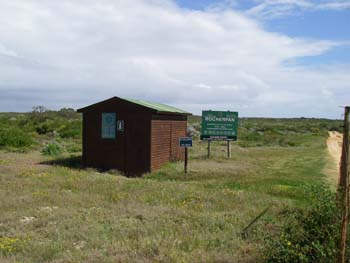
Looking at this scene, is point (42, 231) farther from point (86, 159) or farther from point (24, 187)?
point (86, 159)

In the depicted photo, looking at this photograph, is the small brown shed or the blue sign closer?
the blue sign

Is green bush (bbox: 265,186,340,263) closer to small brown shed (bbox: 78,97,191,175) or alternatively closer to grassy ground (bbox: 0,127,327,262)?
grassy ground (bbox: 0,127,327,262)

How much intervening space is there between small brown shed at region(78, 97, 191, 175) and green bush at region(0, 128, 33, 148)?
29.2 feet

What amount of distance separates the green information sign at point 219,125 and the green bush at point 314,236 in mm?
17670

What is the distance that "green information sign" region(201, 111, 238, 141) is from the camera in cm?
2448

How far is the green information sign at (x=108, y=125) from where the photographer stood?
66.2ft

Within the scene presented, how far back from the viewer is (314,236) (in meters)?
6.39

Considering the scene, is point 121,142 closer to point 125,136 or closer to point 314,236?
point 125,136

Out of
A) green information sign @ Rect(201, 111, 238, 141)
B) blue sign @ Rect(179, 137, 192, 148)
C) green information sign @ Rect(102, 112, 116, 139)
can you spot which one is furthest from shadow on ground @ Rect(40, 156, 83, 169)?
green information sign @ Rect(201, 111, 238, 141)

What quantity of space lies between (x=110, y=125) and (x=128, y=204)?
9.35m

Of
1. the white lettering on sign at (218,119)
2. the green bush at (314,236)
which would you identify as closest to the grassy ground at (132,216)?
the green bush at (314,236)

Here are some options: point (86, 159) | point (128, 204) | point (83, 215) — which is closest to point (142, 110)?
point (86, 159)

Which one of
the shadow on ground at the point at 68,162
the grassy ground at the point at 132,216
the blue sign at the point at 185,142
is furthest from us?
the shadow on ground at the point at 68,162

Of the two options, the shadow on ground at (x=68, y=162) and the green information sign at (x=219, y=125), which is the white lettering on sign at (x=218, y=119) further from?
the shadow on ground at (x=68, y=162)
